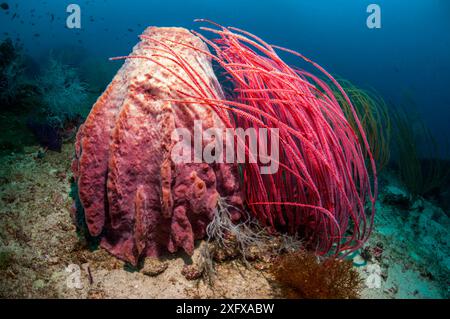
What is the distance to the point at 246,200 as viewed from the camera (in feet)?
8.05

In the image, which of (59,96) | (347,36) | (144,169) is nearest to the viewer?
(144,169)

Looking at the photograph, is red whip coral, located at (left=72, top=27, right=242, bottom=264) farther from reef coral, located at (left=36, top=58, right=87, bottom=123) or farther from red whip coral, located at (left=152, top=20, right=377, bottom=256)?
reef coral, located at (left=36, top=58, right=87, bottom=123)

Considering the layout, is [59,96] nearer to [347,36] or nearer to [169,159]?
[169,159]

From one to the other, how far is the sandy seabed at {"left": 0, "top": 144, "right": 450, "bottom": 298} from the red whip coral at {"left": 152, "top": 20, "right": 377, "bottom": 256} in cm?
58

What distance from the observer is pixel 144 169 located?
200cm

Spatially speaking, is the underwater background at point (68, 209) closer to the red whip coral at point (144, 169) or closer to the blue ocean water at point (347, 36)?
the red whip coral at point (144, 169)

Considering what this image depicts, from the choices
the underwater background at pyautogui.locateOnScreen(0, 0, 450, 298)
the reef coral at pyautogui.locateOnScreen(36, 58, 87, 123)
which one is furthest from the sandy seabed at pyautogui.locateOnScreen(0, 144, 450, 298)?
the reef coral at pyautogui.locateOnScreen(36, 58, 87, 123)

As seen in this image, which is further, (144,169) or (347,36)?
(347,36)

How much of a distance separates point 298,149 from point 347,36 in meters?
42.5

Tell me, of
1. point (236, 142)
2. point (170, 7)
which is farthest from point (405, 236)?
point (170, 7)

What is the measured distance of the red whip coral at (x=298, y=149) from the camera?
1.93 meters

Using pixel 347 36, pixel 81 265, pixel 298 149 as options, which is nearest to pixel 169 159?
pixel 298 149

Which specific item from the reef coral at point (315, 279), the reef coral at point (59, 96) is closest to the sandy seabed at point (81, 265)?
the reef coral at point (315, 279)

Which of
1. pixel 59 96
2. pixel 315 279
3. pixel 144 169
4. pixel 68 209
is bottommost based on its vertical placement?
pixel 315 279
